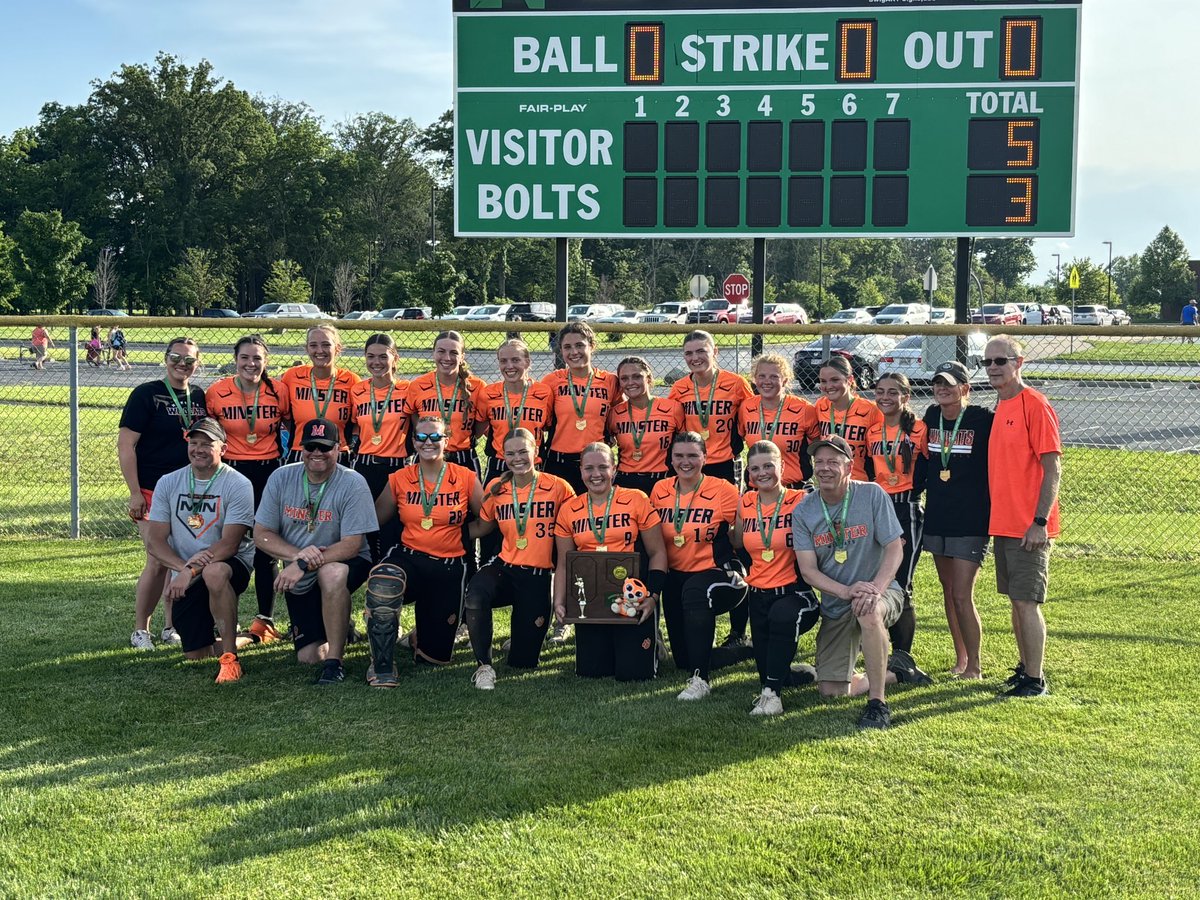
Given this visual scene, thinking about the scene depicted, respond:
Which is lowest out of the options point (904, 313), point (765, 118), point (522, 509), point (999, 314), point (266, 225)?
point (522, 509)

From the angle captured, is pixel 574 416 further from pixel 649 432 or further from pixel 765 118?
pixel 765 118

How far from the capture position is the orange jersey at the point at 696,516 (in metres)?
6.35

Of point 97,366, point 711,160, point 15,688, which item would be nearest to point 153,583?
point 15,688

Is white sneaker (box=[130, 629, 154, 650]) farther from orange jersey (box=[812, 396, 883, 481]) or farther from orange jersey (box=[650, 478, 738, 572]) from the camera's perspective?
orange jersey (box=[812, 396, 883, 481])

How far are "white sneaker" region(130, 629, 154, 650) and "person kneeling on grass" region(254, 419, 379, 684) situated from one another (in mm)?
937

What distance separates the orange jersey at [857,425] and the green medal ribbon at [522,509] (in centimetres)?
180

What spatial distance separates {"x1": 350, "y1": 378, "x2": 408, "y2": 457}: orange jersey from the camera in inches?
283

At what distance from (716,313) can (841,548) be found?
41.6 m

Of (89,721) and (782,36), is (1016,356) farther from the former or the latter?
(782,36)

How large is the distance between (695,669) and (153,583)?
3351mm

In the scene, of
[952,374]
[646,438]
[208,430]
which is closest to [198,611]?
[208,430]

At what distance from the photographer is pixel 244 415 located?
7.24 metres

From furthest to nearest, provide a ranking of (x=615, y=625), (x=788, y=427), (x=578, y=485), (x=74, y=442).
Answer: (x=74, y=442) < (x=578, y=485) < (x=788, y=427) < (x=615, y=625)

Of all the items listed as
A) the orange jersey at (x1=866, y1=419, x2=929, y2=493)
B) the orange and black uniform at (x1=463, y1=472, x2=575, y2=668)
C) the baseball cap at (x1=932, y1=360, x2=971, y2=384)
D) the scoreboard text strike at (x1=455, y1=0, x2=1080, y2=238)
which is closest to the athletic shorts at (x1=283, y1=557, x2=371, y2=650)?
the orange and black uniform at (x1=463, y1=472, x2=575, y2=668)
